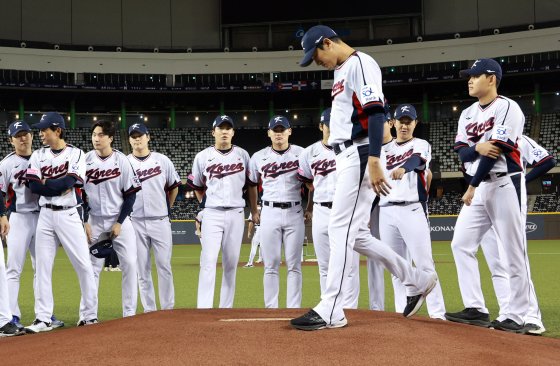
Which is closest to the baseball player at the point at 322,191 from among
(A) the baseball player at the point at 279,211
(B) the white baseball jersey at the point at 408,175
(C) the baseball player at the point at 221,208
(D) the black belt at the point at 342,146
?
(A) the baseball player at the point at 279,211

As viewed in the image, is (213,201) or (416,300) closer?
(416,300)

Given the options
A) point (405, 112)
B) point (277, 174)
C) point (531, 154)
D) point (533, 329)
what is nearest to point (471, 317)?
point (533, 329)

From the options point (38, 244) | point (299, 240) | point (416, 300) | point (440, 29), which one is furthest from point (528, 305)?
point (440, 29)

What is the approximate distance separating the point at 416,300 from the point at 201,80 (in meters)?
35.5

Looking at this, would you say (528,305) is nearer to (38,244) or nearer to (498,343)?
(498,343)

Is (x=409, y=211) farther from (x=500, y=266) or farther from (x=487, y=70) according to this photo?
(x=487, y=70)

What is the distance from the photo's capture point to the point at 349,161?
14.8ft

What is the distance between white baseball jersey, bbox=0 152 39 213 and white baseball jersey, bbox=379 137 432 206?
12.1 feet

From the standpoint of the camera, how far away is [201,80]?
39.1 meters

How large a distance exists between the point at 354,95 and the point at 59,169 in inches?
133

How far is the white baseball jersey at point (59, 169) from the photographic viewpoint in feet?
20.8

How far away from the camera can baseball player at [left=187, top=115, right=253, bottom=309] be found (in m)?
6.96

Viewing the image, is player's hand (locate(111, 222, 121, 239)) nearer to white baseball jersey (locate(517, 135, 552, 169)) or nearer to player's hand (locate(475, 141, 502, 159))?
player's hand (locate(475, 141, 502, 159))

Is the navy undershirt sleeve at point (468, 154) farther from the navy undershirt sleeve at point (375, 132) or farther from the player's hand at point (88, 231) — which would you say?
the player's hand at point (88, 231)
